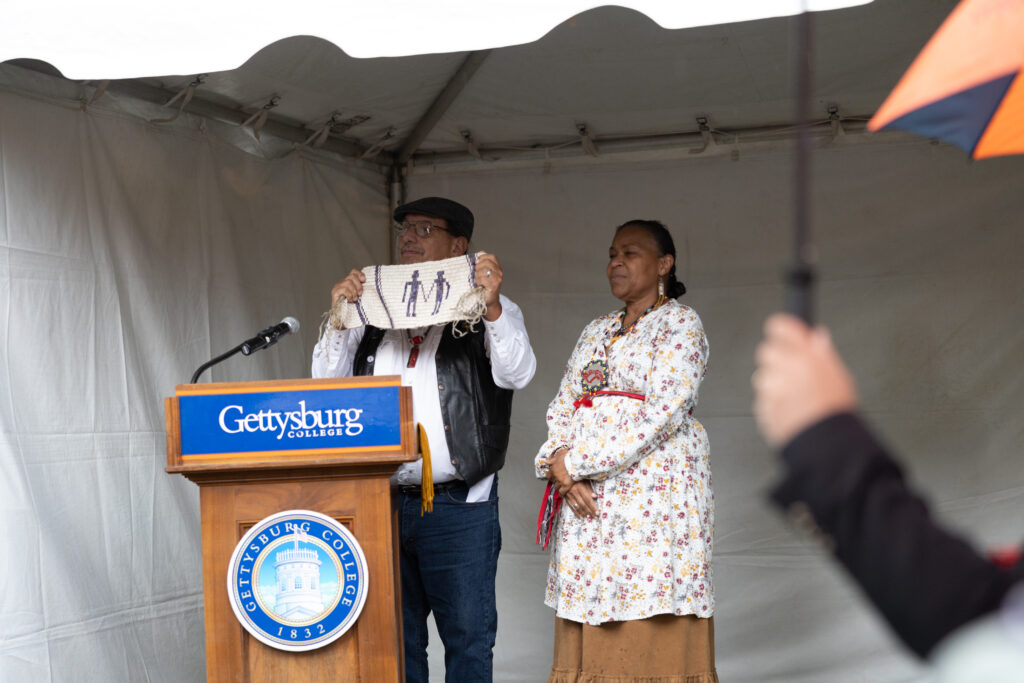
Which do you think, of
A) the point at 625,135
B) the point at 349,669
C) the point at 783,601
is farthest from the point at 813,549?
the point at 349,669

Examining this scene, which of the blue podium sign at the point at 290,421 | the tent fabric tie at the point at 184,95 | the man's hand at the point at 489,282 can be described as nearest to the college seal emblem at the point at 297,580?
the blue podium sign at the point at 290,421

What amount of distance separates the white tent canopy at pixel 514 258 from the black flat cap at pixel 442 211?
0.84m

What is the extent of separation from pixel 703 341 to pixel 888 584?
2.38m

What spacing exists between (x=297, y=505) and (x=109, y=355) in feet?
3.79

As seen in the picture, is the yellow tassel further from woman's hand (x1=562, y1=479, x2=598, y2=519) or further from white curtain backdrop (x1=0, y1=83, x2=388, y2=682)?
white curtain backdrop (x1=0, y1=83, x2=388, y2=682)

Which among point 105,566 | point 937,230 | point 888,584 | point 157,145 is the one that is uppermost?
point 157,145

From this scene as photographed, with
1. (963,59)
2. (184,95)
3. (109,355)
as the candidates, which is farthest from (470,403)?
(963,59)

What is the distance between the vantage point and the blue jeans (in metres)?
3.05

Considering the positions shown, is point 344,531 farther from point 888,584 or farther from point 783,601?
point 783,601

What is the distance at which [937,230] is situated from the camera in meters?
4.30

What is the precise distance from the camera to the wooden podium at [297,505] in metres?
2.57

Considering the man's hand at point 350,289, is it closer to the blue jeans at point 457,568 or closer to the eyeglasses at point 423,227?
the eyeglasses at point 423,227

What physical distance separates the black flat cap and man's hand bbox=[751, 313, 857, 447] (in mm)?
2361

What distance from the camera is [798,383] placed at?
2.96 feet
